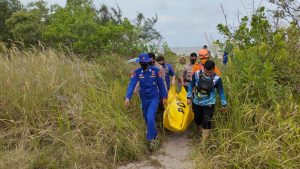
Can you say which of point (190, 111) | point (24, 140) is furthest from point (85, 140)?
point (190, 111)

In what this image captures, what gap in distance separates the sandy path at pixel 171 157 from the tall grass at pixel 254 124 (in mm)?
209

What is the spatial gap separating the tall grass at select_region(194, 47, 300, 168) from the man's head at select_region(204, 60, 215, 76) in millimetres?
715

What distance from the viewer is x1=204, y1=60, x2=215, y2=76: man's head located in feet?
15.0

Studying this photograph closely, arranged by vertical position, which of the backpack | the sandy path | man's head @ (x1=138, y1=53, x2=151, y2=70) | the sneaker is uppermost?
man's head @ (x1=138, y1=53, x2=151, y2=70)

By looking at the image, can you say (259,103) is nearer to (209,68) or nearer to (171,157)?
(209,68)

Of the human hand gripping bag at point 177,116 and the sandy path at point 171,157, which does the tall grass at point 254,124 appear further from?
the human hand gripping bag at point 177,116

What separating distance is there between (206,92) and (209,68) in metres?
0.39

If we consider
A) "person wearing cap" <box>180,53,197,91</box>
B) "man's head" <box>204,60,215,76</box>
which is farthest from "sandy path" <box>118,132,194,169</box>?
"person wearing cap" <box>180,53,197,91</box>

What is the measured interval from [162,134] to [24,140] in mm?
2332

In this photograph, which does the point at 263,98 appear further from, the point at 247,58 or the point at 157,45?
the point at 157,45

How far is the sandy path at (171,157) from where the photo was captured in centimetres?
443

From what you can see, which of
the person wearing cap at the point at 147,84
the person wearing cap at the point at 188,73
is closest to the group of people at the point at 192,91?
the person wearing cap at the point at 147,84

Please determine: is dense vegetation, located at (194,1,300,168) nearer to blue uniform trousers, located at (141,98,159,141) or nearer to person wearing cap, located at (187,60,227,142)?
person wearing cap, located at (187,60,227,142)

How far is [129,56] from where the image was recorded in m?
10.3
